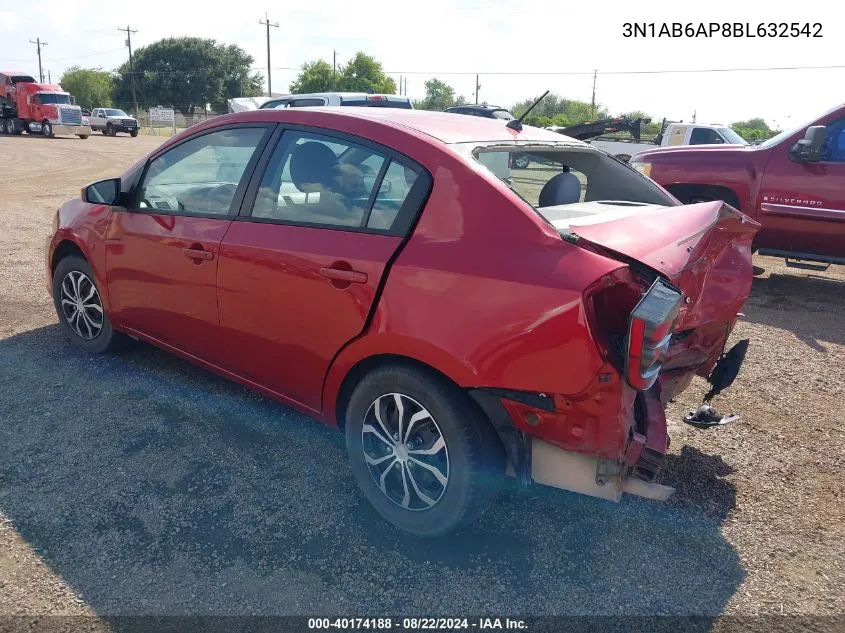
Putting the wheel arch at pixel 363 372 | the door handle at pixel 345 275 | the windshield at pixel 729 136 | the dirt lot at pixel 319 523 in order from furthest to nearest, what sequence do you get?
the windshield at pixel 729 136, the door handle at pixel 345 275, the wheel arch at pixel 363 372, the dirt lot at pixel 319 523

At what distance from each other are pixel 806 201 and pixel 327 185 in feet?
18.7

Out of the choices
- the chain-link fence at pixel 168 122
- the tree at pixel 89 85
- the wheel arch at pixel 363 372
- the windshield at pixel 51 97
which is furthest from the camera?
the tree at pixel 89 85

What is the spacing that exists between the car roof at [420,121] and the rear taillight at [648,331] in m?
1.11

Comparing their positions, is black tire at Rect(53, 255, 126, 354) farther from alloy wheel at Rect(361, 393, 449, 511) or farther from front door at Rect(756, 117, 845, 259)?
front door at Rect(756, 117, 845, 259)

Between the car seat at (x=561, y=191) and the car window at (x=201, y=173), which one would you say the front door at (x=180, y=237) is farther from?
the car seat at (x=561, y=191)

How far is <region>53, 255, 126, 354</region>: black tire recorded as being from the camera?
4.38 m

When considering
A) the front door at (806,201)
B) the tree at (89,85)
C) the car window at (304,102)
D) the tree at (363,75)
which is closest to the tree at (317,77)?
the tree at (363,75)

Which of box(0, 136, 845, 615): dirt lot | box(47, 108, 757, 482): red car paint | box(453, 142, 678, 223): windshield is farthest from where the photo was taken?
box(453, 142, 678, 223): windshield

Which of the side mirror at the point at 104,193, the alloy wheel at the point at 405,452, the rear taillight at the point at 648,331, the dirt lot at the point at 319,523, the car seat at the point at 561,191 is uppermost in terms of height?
the car seat at the point at 561,191

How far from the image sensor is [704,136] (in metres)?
16.7

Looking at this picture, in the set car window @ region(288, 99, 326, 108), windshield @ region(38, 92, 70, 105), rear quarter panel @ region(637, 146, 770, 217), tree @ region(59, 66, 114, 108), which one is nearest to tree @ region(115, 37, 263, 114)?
tree @ region(59, 66, 114, 108)

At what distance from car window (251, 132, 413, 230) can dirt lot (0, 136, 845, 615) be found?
1.27 metres

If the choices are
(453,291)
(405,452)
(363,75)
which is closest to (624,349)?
(453,291)

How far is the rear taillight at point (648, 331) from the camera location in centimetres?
220
